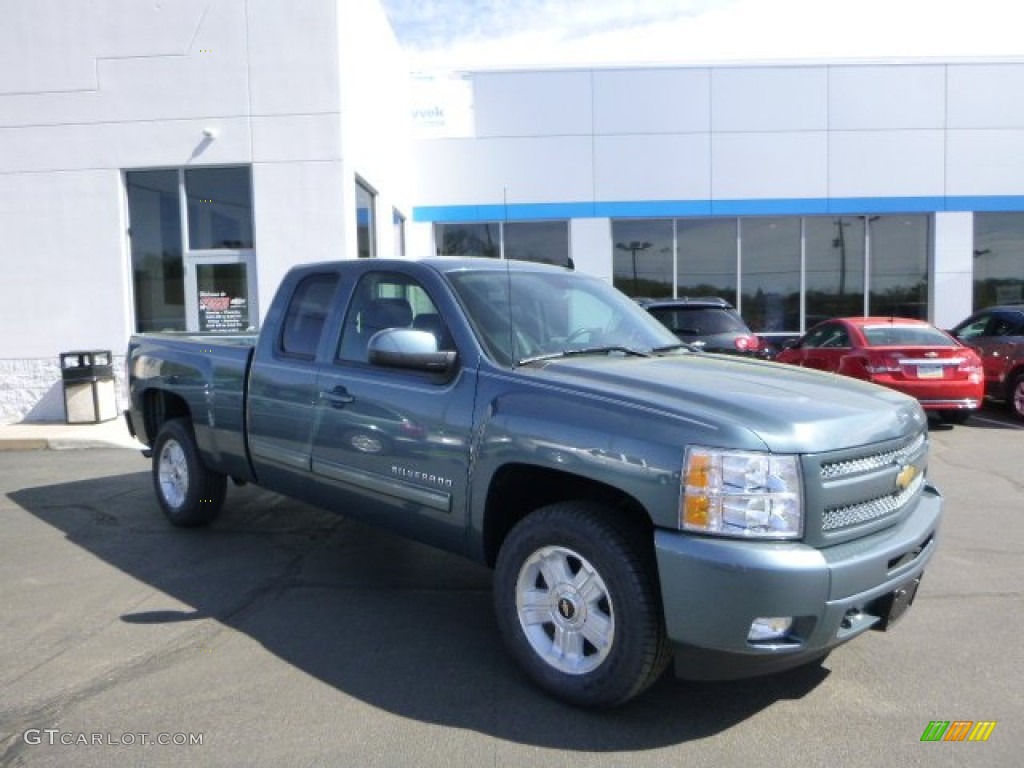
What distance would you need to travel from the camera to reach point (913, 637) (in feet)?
13.2

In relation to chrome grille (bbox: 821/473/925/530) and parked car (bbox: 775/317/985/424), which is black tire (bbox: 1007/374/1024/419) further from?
chrome grille (bbox: 821/473/925/530)

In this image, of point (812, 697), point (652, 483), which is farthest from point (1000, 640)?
point (652, 483)

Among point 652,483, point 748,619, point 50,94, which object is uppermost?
point 50,94

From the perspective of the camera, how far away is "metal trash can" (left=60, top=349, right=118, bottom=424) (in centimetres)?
1134

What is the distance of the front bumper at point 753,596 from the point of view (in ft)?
9.15

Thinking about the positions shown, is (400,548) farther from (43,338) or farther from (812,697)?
(43,338)

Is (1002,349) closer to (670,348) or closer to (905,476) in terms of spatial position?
(670,348)

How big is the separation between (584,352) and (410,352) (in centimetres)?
89

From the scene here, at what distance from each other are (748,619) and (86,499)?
638 cm

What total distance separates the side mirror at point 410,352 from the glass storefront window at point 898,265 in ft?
55.2

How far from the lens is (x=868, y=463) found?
10.3 ft

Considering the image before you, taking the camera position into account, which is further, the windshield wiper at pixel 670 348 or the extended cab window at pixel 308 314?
the extended cab window at pixel 308 314

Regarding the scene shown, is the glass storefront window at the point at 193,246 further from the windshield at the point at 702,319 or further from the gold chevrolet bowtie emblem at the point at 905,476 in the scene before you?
the gold chevrolet bowtie emblem at the point at 905,476

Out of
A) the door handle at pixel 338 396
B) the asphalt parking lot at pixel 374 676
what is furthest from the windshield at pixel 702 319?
A: the door handle at pixel 338 396
